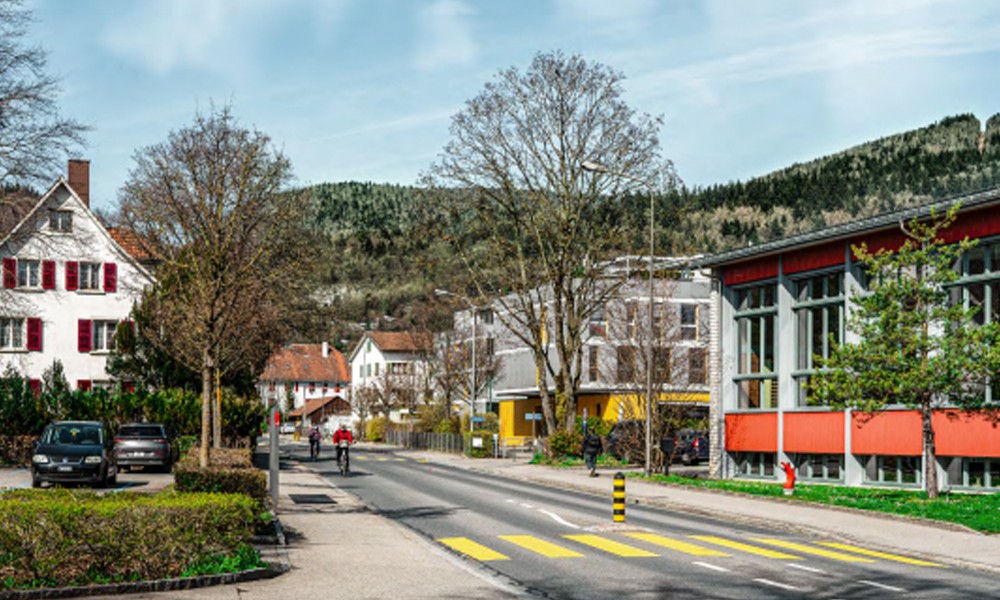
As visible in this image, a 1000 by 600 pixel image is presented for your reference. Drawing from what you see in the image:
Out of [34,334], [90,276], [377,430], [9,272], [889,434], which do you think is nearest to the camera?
[889,434]

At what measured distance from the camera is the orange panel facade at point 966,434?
30.1 meters

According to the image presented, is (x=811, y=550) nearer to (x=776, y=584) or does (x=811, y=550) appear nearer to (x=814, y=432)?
(x=776, y=584)

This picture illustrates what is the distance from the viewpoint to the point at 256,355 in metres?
46.0

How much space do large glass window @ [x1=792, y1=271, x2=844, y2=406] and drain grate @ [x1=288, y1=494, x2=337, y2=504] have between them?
550 inches

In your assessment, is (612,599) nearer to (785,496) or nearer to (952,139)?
(785,496)

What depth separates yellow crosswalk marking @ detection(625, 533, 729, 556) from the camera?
18891mm

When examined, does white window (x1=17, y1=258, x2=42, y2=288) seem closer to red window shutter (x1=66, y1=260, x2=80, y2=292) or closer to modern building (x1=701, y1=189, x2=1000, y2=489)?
red window shutter (x1=66, y1=260, x2=80, y2=292)

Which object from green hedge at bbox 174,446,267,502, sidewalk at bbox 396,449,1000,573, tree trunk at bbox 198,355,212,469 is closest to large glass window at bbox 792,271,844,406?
sidewalk at bbox 396,449,1000,573

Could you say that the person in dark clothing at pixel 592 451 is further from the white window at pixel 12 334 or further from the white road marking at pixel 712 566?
the white window at pixel 12 334

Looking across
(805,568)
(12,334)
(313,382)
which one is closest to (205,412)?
(805,568)

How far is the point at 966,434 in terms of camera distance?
102 ft

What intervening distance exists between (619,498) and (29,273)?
4707 cm

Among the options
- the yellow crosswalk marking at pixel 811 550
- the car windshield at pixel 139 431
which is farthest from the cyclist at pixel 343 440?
the yellow crosswalk marking at pixel 811 550

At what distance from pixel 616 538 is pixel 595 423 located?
47.0 meters
